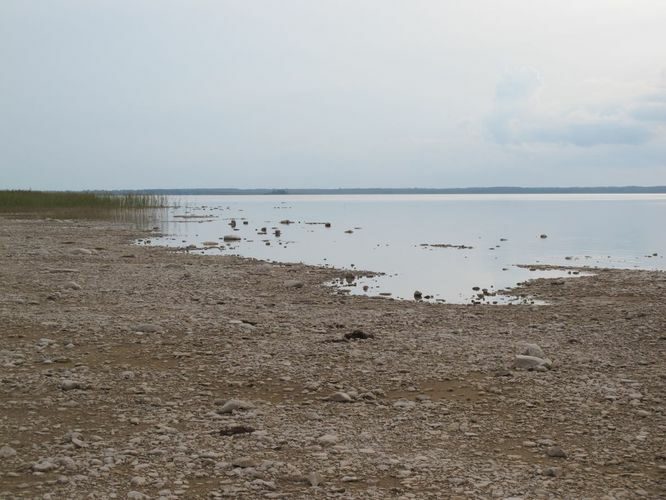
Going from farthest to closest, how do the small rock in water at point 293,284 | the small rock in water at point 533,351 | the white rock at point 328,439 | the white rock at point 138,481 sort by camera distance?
the small rock in water at point 293,284 < the small rock in water at point 533,351 < the white rock at point 328,439 < the white rock at point 138,481

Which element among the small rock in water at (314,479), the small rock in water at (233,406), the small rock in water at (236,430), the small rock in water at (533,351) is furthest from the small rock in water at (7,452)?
the small rock in water at (533,351)

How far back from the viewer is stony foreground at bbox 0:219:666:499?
242 inches

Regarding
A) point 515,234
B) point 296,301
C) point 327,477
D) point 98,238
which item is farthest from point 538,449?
point 515,234

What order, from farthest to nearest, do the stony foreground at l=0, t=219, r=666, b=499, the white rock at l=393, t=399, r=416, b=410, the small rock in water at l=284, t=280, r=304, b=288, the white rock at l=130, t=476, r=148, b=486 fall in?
the small rock in water at l=284, t=280, r=304, b=288
the white rock at l=393, t=399, r=416, b=410
the stony foreground at l=0, t=219, r=666, b=499
the white rock at l=130, t=476, r=148, b=486

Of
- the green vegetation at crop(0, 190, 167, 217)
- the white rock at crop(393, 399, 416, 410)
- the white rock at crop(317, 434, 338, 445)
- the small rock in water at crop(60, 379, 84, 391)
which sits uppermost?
the green vegetation at crop(0, 190, 167, 217)

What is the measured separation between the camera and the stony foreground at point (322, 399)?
242 inches

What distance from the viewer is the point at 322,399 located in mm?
8641

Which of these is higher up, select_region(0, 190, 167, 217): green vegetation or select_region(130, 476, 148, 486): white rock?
select_region(0, 190, 167, 217): green vegetation

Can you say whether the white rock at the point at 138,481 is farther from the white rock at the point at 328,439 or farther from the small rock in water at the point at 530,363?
the small rock in water at the point at 530,363

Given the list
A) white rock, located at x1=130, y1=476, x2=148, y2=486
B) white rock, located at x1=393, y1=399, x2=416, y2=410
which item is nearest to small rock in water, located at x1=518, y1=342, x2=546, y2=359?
white rock, located at x1=393, y1=399, x2=416, y2=410

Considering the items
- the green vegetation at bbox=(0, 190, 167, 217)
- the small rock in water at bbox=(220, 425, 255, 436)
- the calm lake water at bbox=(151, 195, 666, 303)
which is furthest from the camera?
the green vegetation at bbox=(0, 190, 167, 217)

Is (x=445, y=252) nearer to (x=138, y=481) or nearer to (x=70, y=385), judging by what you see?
(x=70, y=385)

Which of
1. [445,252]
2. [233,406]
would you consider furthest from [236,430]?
[445,252]

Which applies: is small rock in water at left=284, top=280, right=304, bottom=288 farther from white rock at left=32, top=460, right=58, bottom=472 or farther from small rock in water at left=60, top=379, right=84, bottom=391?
white rock at left=32, top=460, right=58, bottom=472
